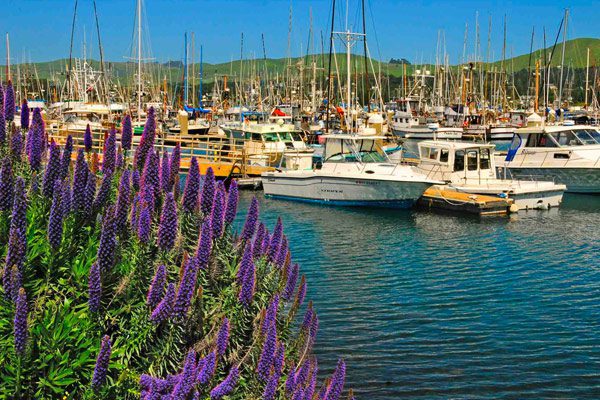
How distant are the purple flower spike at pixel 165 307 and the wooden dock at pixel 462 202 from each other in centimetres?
2398

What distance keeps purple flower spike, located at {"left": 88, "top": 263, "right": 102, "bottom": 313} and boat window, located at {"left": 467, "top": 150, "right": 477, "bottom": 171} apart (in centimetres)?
2745

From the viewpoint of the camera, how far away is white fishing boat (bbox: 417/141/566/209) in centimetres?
3116

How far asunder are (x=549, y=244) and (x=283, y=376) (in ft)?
60.9

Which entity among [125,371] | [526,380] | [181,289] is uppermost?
[181,289]

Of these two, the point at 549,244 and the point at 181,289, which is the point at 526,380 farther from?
the point at 549,244

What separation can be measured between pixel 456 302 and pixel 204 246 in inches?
423

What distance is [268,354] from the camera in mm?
6359

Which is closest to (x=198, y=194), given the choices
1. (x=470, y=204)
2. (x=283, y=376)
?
(x=283, y=376)

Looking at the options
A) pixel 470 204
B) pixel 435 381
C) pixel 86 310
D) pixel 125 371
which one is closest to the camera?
pixel 125 371

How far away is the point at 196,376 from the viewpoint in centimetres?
576

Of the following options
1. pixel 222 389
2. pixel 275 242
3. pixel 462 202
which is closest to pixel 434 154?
pixel 462 202

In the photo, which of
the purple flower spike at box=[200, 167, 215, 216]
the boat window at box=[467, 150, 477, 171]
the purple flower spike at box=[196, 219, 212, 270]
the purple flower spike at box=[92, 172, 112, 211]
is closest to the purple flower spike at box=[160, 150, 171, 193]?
the purple flower spike at box=[200, 167, 215, 216]

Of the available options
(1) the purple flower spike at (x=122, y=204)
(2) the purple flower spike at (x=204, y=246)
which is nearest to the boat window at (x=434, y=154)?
(1) the purple flower spike at (x=122, y=204)

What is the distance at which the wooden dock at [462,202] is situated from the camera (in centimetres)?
2939
